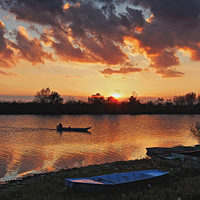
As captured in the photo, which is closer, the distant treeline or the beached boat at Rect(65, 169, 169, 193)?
the beached boat at Rect(65, 169, 169, 193)

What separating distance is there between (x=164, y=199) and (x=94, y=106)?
120573 mm

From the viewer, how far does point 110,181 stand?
11398 millimetres

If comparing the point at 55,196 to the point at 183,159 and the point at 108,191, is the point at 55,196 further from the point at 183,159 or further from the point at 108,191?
the point at 183,159

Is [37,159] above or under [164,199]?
under

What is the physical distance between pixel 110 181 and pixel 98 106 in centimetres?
11836

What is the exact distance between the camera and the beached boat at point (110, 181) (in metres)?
10.4

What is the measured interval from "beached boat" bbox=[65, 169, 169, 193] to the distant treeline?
10669cm

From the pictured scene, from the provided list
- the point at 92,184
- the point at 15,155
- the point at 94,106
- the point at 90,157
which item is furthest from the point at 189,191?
the point at 94,106

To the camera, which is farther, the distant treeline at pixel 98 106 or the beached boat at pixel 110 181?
the distant treeline at pixel 98 106

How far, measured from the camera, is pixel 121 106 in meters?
134

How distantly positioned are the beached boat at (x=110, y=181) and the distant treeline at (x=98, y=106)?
107m

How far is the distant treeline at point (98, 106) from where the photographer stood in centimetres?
11697

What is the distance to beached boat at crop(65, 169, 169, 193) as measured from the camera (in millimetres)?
10375

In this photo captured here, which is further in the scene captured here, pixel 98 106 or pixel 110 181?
pixel 98 106
